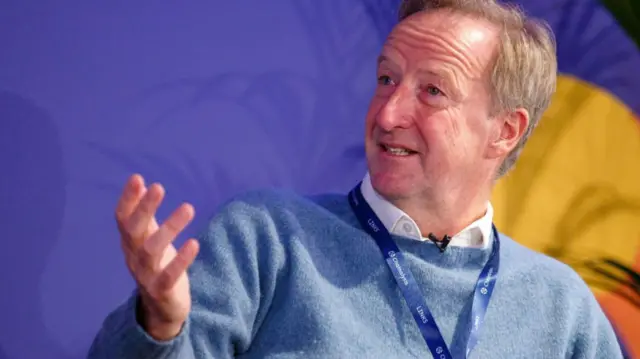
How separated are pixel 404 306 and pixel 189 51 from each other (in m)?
0.66

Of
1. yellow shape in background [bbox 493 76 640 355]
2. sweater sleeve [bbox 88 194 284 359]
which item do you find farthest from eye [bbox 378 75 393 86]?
yellow shape in background [bbox 493 76 640 355]

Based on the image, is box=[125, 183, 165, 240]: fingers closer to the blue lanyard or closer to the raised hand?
the raised hand

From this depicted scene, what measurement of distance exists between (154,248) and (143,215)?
0.15ft

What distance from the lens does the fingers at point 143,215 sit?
1.16m

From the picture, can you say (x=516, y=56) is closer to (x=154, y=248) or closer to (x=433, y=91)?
(x=433, y=91)

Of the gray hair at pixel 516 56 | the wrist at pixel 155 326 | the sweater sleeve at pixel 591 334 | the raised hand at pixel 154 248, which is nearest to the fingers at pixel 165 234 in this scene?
the raised hand at pixel 154 248

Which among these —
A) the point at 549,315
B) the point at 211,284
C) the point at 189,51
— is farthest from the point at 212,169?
the point at 549,315

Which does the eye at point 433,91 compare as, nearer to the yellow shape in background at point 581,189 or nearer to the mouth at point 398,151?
the mouth at point 398,151

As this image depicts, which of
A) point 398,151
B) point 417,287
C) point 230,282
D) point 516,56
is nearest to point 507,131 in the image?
point 516,56

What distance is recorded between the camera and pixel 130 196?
118 cm

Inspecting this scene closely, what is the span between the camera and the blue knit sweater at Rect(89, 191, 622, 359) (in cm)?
155

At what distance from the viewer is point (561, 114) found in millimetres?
2559

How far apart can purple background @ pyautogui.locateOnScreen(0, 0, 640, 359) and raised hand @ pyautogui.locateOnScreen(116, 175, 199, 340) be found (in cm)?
45

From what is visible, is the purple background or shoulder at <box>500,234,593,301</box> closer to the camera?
the purple background
